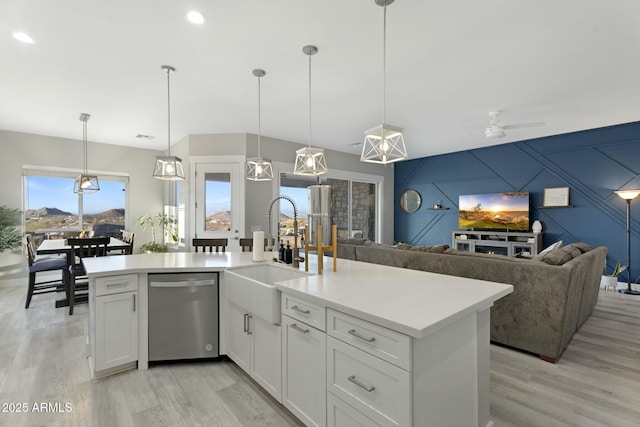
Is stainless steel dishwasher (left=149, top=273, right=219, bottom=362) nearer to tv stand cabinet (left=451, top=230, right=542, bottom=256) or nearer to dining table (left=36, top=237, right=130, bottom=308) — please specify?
dining table (left=36, top=237, right=130, bottom=308)

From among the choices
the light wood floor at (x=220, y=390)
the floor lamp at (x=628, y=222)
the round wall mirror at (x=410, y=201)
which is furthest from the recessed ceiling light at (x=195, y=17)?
the round wall mirror at (x=410, y=201)

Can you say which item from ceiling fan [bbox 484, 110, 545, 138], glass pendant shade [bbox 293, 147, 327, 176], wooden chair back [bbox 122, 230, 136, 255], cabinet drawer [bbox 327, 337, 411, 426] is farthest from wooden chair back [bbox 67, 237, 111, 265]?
ceiling fan [bbox 484, 110, 545, 138]

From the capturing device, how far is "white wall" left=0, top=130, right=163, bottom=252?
5047mm

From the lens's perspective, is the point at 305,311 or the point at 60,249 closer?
the point at 305,311

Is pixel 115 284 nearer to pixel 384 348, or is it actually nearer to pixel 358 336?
pixel 358 336

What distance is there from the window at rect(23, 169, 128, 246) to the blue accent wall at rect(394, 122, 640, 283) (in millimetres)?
7123

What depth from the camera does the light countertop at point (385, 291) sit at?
1246mm

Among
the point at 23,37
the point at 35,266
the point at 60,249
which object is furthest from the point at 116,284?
the point at 35,266

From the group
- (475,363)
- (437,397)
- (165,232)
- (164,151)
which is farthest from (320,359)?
(164,151)

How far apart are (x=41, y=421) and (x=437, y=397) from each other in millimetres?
2352

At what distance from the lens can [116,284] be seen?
2.33m

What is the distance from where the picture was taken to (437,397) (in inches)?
51.3

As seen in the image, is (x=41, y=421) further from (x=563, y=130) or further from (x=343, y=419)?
(x=563, y=130)

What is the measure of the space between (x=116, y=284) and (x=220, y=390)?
114 cm
